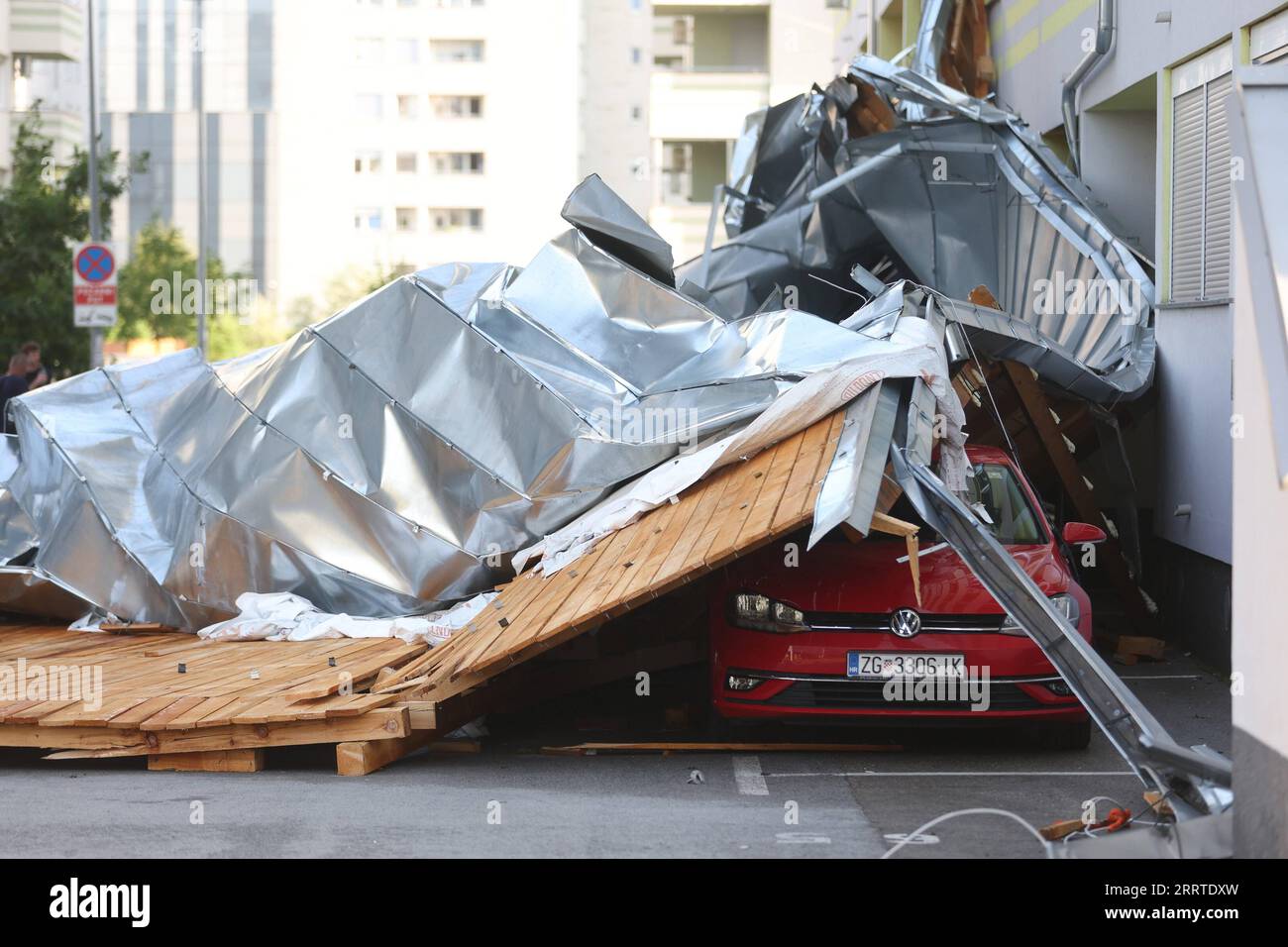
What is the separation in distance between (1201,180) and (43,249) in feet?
60.1

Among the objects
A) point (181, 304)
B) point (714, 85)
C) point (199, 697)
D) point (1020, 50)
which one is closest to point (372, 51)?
point (181, 304)

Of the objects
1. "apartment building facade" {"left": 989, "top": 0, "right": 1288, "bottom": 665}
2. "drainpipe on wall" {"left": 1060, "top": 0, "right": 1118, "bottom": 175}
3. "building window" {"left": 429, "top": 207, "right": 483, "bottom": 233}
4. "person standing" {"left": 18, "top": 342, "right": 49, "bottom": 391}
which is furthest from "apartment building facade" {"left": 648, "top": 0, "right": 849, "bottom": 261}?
"apartment building facade" {"left": 989, "top": 0, "right": 1288, "bottom": 665}

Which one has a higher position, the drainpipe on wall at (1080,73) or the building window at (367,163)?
the building window at (367,163)

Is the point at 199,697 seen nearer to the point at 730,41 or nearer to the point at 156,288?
the point at 156,288

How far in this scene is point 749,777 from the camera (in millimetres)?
7918

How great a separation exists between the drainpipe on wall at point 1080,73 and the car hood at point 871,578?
7295 mm

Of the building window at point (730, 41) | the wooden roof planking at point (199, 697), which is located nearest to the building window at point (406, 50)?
the building window at point (730, 41)

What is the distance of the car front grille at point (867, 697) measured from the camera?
8.04 meters

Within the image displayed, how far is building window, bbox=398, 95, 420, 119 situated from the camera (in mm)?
87375

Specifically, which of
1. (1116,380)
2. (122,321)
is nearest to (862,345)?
(1116,380)

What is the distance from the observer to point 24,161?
25281 mm

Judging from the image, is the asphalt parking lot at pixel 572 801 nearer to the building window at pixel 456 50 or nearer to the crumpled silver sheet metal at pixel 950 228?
the crumpled silver sheet metal at pixel 950 228
